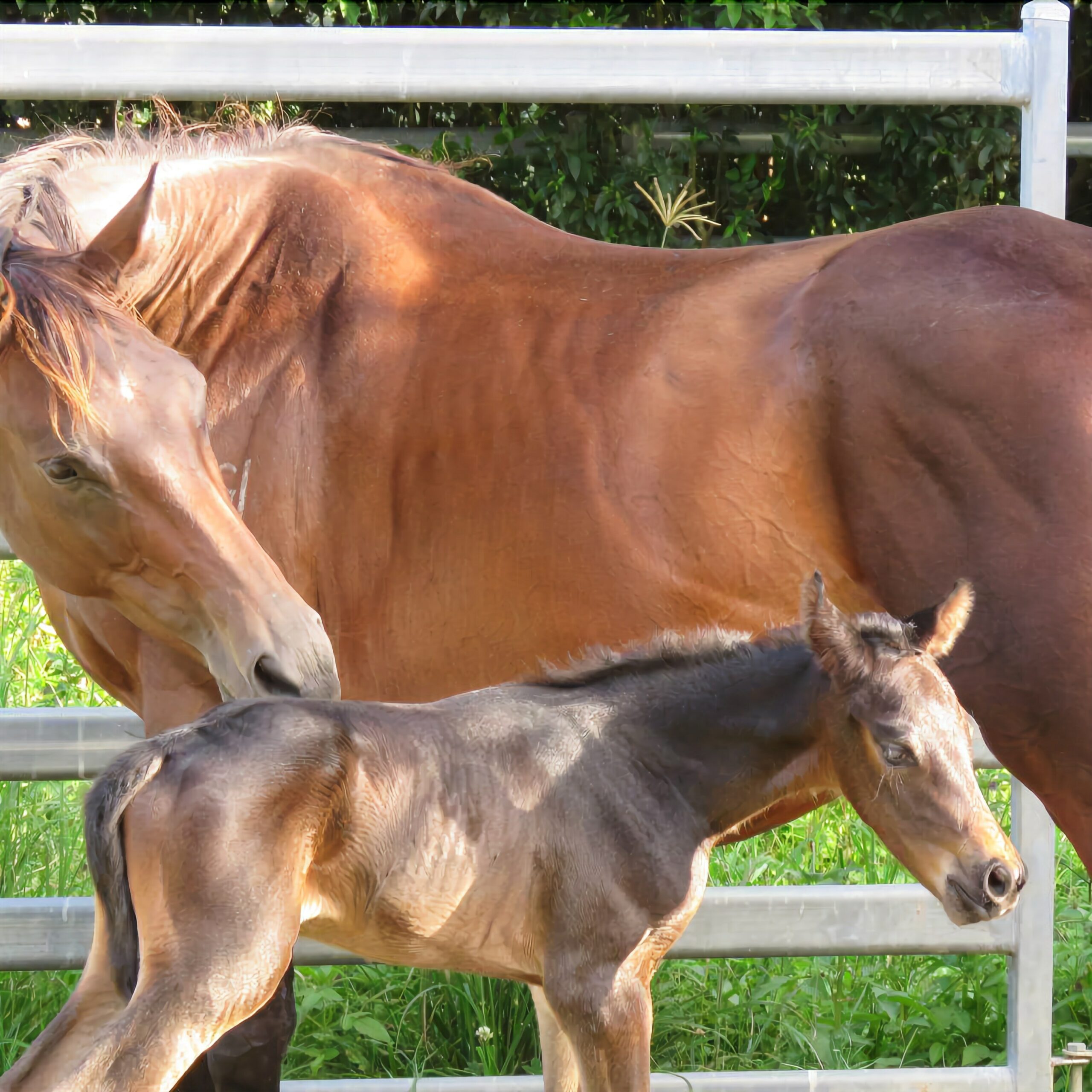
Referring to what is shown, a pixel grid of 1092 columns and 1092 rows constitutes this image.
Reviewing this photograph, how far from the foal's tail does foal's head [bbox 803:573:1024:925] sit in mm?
936

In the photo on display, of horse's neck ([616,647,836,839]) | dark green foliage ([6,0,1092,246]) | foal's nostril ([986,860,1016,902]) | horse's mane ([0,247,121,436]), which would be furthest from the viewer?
dark green foliage ([6,0,1092,246])

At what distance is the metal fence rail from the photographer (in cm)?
269

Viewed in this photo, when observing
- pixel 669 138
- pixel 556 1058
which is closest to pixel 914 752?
pixel 556 1058

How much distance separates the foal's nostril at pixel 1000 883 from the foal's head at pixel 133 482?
972mm

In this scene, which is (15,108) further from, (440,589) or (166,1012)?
(166,1012)

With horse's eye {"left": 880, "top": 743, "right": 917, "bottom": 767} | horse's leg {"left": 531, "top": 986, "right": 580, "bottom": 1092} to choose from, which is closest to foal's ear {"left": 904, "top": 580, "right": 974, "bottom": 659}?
horse's eye {"left": 880, "top": 743, "right": 917, "bottom": 767}

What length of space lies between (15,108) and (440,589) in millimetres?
4007

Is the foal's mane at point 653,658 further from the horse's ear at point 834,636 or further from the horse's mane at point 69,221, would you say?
the horse's mane at point 69,221

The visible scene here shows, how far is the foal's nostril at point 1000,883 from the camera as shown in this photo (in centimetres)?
182

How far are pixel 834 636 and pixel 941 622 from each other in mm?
183

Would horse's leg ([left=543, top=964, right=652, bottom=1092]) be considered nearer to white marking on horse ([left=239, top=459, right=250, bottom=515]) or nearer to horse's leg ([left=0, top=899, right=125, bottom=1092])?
horse's leg ([left=0, top=899, right=125, bottom=1092])

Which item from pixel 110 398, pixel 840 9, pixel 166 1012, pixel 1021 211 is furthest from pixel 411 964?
pixel 840 9

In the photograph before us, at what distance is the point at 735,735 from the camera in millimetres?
2094

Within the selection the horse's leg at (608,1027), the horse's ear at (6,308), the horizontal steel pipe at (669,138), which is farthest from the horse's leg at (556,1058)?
the horizontal steel pipe at (669,138)
